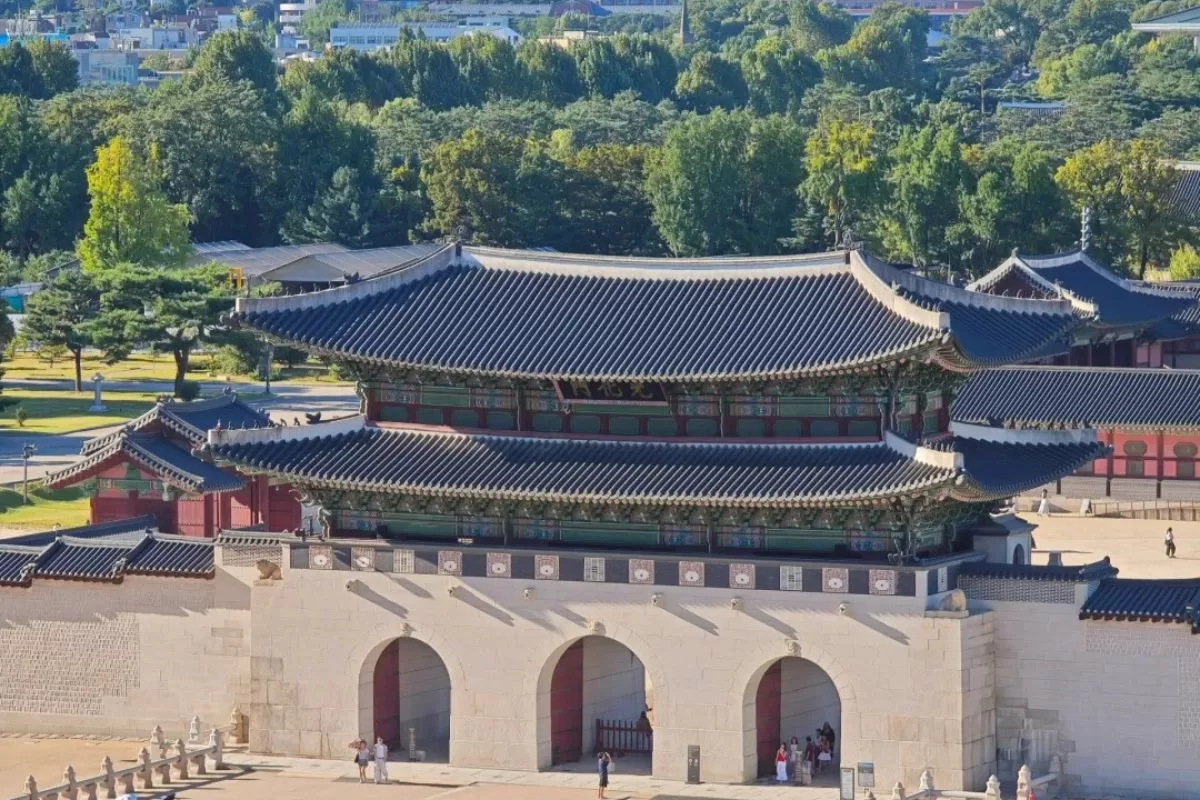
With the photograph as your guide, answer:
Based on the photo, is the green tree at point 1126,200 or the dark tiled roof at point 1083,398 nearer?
the dark tiled roof at point 1083,398

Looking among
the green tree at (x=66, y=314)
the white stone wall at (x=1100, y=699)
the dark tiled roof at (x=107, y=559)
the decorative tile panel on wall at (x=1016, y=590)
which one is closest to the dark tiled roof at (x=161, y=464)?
the dark tiled roof at (x=107, y=559)

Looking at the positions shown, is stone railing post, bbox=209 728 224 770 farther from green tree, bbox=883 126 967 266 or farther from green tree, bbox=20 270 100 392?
green tree, bbox=883 126 967 266

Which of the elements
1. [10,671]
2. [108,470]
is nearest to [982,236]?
[108,470]

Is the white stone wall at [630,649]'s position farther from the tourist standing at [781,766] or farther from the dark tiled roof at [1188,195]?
the dark tiled roof at [1188,195]

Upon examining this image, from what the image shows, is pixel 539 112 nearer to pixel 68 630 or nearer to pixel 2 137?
pixel 2 137

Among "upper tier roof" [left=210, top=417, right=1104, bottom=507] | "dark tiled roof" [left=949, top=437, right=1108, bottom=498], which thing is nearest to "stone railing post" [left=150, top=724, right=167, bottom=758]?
"upper tier roof" [left=210, top=417, right=1104, bottom=507]
